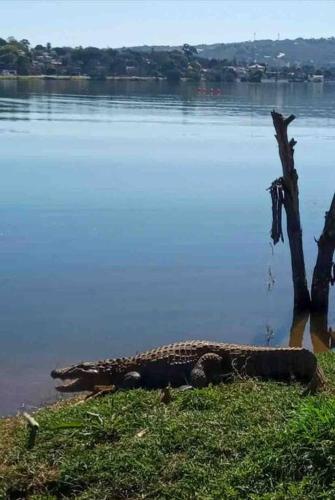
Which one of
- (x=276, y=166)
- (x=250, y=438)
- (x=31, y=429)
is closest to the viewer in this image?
(x=250, y=438)

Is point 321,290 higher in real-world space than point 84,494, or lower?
lower

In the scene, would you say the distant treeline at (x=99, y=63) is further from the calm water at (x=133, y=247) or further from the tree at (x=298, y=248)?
the tree at (x=298, y=248)

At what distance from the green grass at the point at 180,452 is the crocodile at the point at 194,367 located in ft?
3.91

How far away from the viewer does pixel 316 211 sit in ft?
73.5

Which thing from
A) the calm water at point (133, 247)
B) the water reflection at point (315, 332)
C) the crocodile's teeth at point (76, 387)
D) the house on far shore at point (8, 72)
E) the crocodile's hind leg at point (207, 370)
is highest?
the house on far shore at point (8, 72)

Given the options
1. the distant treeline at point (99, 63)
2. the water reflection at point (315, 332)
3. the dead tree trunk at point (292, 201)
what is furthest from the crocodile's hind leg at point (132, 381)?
the distant treeline at point (99, 63)

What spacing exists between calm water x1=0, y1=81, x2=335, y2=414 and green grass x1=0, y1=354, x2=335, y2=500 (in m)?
3.43

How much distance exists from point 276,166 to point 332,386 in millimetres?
24280

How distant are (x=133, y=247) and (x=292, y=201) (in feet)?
16.7

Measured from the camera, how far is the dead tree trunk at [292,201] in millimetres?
13523

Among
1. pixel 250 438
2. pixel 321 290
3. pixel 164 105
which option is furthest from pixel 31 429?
pixel 164 105

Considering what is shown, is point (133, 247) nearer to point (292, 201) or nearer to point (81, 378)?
point (292, 201)

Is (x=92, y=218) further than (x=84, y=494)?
Yes

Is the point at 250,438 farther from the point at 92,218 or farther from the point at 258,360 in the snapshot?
the point at 92,218
